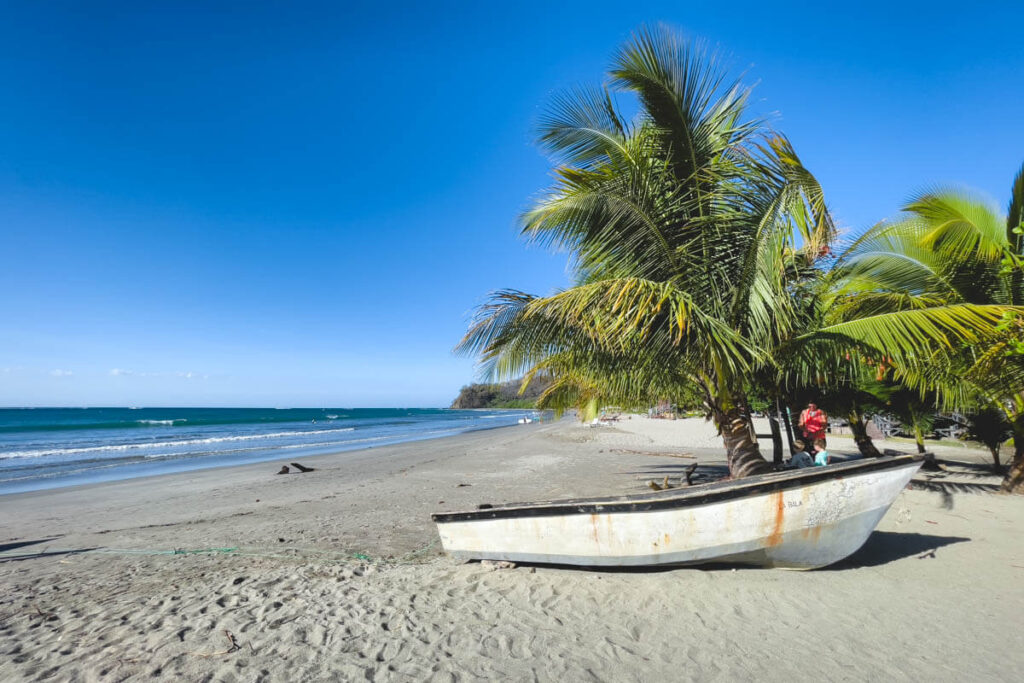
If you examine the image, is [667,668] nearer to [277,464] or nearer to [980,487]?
[980,487]

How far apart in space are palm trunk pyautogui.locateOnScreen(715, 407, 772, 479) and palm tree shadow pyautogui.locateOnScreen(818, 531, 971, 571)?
1.41m

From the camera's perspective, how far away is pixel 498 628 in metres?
3.54

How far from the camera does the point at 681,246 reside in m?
6.24

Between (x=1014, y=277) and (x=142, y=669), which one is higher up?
(x=1014, y=277)

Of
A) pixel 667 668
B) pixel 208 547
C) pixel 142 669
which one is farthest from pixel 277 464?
pixel 667 668

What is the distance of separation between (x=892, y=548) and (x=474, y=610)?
4577 mm

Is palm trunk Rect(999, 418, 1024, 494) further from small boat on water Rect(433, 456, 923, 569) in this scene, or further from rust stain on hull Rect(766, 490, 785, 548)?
rust stain on hull Rect(766, 490, 785, 548)

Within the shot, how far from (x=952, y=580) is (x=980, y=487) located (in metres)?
5.39

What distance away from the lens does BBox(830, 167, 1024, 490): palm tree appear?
6.57 m

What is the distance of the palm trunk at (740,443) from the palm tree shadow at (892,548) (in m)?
1.41

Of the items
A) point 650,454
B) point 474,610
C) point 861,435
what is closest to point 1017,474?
point 861,435

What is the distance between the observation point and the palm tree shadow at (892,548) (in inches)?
184

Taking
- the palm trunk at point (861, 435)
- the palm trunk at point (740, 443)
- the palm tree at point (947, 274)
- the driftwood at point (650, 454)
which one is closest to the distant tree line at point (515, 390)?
the palm trunk at point (740, 443)

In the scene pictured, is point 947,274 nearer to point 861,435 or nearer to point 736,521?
point 861,435
